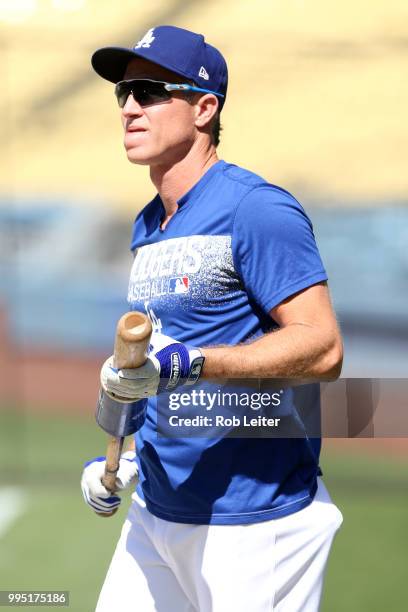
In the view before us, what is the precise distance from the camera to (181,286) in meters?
2.03

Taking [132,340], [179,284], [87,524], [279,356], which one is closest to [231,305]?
[179,284]

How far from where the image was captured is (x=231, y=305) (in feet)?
6.54

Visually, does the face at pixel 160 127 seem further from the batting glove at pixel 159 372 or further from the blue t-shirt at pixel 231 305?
the batting glove at pixel 159 372

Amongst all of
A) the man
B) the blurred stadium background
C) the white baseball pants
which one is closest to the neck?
the man

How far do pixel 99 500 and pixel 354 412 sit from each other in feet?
2.45

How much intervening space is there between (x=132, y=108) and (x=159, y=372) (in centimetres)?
78

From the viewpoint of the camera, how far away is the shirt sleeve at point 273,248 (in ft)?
6.13

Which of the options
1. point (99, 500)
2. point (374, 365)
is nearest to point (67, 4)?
point (374, 365)

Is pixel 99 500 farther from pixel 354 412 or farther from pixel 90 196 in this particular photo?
pixel 90 196

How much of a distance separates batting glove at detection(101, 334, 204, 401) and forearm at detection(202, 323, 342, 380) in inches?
1.5

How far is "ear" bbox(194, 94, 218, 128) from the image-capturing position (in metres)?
2.24

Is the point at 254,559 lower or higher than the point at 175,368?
lower

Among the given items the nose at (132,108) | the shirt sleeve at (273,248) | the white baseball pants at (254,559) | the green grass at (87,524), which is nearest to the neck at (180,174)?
the nose at (132,108)

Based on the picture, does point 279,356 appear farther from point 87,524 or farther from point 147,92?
point 87,524
